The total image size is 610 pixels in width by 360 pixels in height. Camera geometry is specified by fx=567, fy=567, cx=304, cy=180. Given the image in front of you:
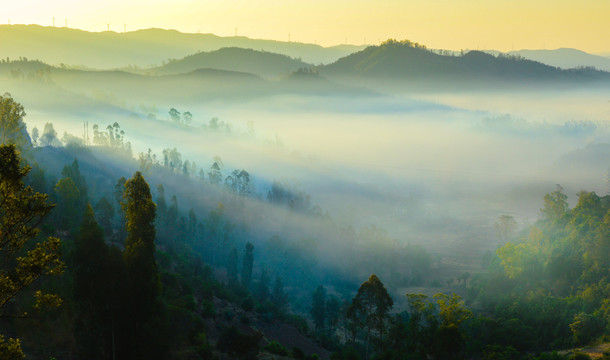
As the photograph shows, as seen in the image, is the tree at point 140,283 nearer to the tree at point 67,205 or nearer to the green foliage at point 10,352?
the green foliage at point 10,352

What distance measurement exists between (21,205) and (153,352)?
26.1m

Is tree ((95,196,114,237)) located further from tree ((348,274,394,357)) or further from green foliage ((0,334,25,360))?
green foliage ((0,334,25,360))

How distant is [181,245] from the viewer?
13700 centimetres

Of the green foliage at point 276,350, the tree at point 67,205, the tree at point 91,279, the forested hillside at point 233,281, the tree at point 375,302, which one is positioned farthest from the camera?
the tree at point 67,205

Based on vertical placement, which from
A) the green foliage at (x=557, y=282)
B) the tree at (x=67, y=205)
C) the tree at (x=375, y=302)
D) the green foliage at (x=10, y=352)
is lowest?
the green foliage at (x=557, y=282)

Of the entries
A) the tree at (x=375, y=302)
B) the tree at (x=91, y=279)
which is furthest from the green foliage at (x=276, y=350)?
the tree at (x=91, y=279)

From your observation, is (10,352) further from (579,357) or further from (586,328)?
(586,328)

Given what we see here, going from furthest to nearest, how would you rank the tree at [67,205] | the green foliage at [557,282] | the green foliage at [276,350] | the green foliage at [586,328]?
the tree at [67,205] < the green foliage at [557,282] < the green foliage at [586,328] < the green foliage at [276,350]

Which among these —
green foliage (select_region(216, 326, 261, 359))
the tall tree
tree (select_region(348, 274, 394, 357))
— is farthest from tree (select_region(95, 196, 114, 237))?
the tall tree

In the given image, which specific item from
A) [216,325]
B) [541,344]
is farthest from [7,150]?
[541,344]

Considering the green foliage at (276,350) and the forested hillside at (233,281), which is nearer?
the forested hillside at (233,281)

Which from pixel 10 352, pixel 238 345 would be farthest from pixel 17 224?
pixel 238 345

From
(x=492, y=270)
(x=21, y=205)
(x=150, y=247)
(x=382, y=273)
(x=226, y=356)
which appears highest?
(x=21, y=205)

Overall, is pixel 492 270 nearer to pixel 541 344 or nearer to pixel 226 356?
pixel 541 344
